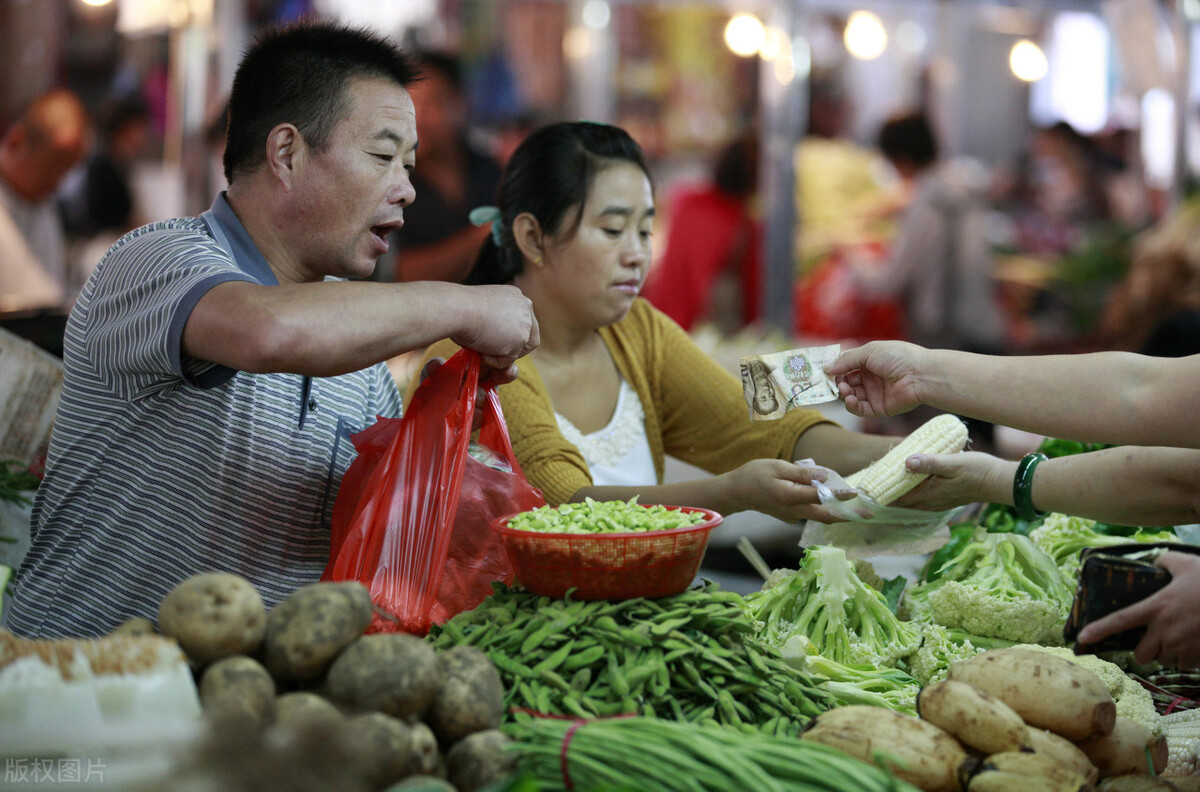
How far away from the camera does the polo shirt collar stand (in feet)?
7.45

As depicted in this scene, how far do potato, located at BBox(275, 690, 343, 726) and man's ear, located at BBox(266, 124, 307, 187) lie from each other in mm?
1259

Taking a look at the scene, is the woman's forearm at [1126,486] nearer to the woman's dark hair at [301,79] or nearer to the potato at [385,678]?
the potato at [385,678]

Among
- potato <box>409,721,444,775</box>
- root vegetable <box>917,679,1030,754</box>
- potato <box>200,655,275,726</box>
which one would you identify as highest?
potato <box>200,655,275,726</box>

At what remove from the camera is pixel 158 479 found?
7.22ft

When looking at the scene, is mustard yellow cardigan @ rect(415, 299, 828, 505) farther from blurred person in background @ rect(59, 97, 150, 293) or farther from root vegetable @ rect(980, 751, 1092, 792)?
blurred person in background @ rect(59, 97, 150, 293)

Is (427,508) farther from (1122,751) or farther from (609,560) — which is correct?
(1122,751)

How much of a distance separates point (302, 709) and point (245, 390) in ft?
3.41

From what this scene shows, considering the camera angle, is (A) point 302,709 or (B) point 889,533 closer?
(A) point 302,709

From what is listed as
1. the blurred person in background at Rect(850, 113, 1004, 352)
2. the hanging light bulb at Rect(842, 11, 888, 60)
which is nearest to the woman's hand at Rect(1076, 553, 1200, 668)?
the blurred person in background at Rect(850, 113, 1004, 352)

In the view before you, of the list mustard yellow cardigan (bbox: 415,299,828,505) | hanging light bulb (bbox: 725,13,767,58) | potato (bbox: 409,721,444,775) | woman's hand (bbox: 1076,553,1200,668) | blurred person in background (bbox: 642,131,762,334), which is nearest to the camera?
potato (bbox: 409,721,444,775)

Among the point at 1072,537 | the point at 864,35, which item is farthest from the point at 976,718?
the point at 864,35

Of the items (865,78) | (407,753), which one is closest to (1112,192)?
(865,78)

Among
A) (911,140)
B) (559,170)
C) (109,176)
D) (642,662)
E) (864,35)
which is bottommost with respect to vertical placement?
(642,662)

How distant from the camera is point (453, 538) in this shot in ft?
6.91
